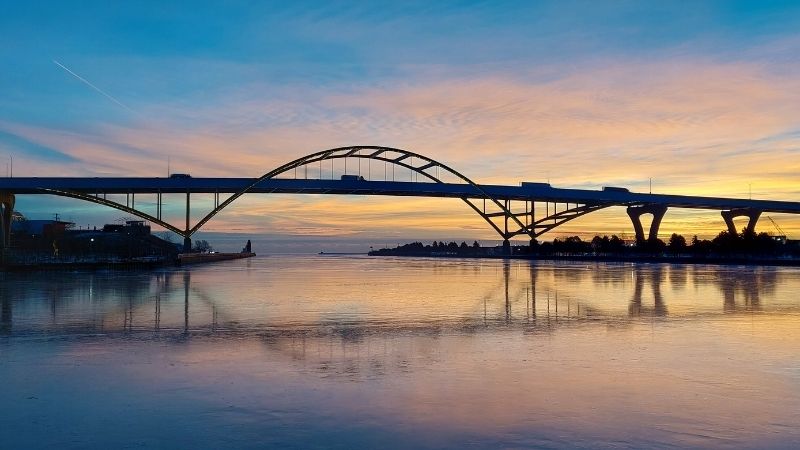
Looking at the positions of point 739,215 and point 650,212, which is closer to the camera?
point 650,212

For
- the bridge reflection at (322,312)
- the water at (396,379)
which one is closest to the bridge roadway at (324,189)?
the bridge reflection at (322,312)

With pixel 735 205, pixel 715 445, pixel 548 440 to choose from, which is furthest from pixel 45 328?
pixel 735 205

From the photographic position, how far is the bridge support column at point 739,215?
128875 millimetres

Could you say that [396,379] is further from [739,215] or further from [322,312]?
[739,215]

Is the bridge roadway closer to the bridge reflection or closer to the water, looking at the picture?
the bridge reflection

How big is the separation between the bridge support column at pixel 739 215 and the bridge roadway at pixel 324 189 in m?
5.84

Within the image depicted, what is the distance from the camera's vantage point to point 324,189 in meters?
103

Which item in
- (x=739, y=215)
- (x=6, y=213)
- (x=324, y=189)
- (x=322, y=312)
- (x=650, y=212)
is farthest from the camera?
(x=739, y=215)

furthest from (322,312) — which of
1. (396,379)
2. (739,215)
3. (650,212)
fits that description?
(739,215)

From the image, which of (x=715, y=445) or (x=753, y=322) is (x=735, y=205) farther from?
(x=715, y=445)

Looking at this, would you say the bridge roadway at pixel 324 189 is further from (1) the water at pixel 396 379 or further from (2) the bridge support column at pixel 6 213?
(1) the water at pixel 396 379

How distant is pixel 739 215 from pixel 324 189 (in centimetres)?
8093

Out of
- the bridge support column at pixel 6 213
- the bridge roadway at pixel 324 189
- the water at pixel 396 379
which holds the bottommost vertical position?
the water at pixel 396 379

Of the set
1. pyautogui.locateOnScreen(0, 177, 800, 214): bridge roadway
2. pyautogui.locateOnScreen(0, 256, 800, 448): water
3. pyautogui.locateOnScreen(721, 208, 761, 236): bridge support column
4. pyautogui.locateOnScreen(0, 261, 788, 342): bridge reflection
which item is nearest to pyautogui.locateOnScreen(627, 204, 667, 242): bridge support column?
pyautogui.locateOnScreen(0, 177, 800, 214): bridge roadway
